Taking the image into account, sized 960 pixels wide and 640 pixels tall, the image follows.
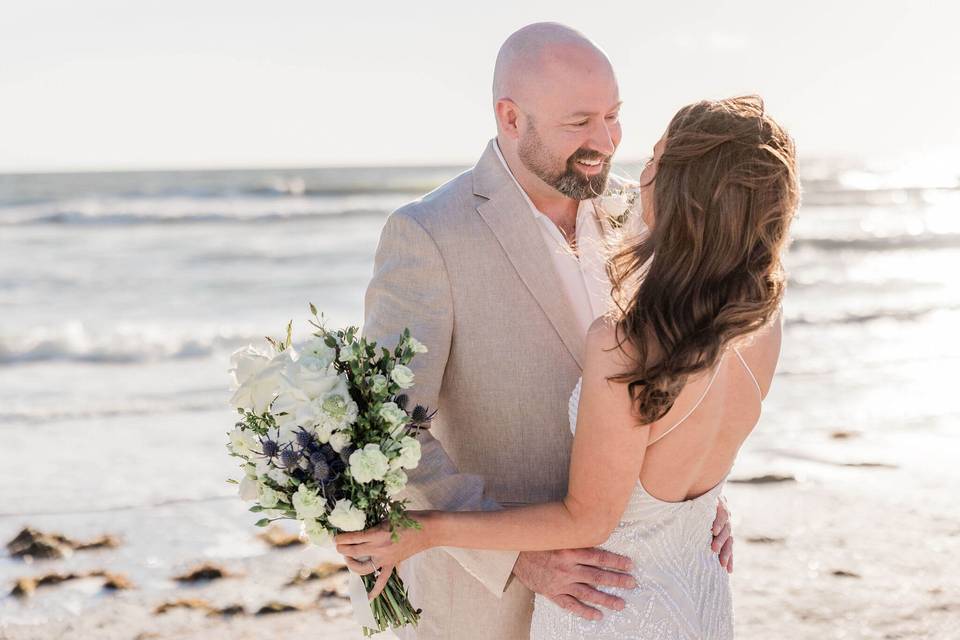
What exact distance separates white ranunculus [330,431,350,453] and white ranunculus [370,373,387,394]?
0.38 feet

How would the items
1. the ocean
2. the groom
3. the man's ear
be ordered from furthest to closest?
the ocean → the man's ear → the groom

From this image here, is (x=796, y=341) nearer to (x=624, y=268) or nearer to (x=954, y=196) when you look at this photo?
(x=624, y=268)

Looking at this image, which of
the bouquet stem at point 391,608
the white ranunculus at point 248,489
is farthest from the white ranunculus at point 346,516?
the bouquet stem at point 391,608

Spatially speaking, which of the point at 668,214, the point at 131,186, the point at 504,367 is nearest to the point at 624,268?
the point at 668,214

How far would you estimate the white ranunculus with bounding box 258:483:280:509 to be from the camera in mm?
2289

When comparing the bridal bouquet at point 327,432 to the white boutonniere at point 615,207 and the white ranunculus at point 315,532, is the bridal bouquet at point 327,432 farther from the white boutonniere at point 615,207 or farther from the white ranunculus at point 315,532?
the white boutonniere at point 615,207

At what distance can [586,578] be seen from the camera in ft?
8.27

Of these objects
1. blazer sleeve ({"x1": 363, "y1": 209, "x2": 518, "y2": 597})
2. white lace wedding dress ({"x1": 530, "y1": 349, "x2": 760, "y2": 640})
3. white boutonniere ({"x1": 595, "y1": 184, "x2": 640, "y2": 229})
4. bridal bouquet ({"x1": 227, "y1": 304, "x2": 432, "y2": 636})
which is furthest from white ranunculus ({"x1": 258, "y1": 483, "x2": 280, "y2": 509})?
white boutonniere ({"x1": 595, "y1": 184, "x2": 640, "y2": 229})

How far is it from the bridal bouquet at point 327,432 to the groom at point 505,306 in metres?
0.45

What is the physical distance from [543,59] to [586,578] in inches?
58.1

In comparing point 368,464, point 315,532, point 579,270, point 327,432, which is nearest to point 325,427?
point 327,432

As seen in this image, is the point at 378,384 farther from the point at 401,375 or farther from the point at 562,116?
the point at 562,116

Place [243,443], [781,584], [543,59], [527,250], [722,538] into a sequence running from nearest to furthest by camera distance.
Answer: [243,443] < [722,538] < [527,250] < [543,59] < [781,584]

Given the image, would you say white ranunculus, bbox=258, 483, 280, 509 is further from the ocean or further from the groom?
the ocean
